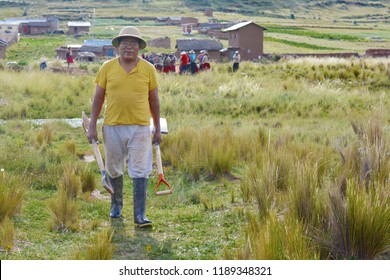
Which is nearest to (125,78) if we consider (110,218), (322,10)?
(110,218)

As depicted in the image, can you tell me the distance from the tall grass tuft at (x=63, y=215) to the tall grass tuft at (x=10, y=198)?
30cm

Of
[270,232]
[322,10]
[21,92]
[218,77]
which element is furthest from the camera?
[322,10]

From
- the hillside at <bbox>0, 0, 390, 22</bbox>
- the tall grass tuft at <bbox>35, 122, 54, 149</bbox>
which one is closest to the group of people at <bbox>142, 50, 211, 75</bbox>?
the tall grass tuft at <bbox>35, 122, 54, 149</bbox>

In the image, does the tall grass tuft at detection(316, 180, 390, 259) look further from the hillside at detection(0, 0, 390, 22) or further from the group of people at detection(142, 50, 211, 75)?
the hillside at detection(0, 0, 390, 22)

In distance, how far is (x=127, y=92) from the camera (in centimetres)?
588

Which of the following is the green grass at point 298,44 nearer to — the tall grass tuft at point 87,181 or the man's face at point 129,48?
the tall grass tuft at point 87,181

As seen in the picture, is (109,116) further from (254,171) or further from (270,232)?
(270,232)

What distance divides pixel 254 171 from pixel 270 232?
2314 millimetres

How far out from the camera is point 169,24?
105m

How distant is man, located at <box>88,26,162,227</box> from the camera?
5.88 meters

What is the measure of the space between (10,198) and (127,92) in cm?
141

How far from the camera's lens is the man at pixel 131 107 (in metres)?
5.88

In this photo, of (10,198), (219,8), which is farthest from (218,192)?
(219,8)

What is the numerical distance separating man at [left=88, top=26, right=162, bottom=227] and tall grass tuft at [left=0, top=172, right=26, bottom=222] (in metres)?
0.90
